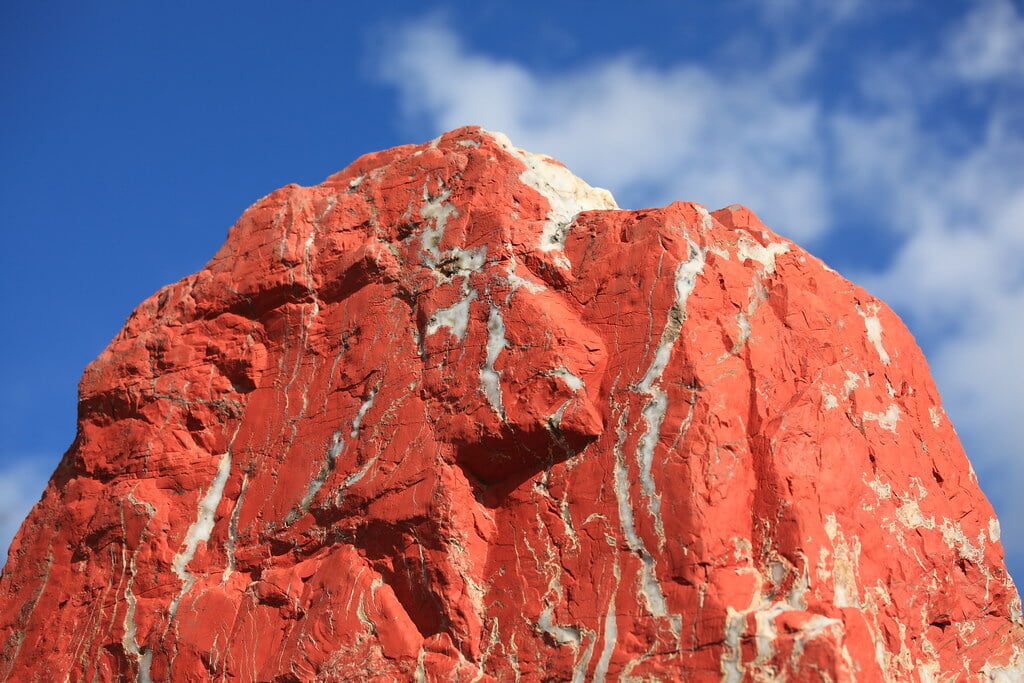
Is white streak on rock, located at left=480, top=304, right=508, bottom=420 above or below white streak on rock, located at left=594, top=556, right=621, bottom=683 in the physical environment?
above

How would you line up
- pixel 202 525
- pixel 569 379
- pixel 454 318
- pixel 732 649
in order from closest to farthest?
pixel 732 649 < pixel 569 379 < pixel 454 318 < pixel 202 525

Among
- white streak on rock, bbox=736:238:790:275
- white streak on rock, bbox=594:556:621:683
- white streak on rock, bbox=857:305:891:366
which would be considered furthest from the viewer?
white streak on rock, bbox=857:305:891:366

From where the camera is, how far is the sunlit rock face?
8.32 meters

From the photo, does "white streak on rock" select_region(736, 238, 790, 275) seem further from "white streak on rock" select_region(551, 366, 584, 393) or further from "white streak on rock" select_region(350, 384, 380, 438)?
"white streak on rock" select_region(350, 384, 380, 438)

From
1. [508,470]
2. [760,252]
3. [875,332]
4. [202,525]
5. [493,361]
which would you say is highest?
[760,252]

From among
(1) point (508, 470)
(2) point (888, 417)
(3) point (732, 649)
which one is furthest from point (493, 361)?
(2) point (888, 417)

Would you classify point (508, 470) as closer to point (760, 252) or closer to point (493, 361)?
point (493, 361)

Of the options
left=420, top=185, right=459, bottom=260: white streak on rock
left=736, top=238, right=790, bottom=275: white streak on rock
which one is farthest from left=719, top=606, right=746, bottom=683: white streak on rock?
left=420, top=185, right=459, bottom=260: white streak on rock

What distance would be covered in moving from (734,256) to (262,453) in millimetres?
4742

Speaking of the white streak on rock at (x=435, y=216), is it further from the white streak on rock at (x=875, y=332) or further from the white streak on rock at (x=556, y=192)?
the white streak on rock at (x=875, y=332)

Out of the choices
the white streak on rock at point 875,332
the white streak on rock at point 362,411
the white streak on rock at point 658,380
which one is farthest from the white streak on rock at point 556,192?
the white streak on rock at point 875,332

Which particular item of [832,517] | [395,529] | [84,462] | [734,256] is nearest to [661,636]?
[832,517]

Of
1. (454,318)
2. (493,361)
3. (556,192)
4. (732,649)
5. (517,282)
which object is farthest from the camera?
(556,192)

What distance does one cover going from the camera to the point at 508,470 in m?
9.37
